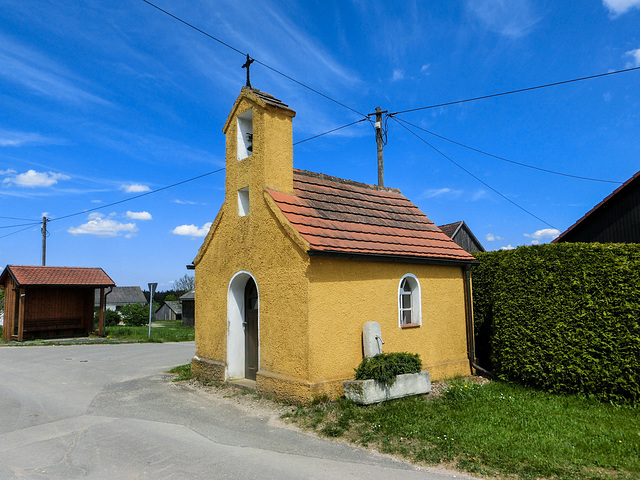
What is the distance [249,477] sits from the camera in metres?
5.11

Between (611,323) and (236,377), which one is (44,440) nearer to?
(236,377)

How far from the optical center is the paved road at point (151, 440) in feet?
17.4

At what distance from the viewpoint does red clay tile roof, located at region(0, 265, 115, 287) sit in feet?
70.8

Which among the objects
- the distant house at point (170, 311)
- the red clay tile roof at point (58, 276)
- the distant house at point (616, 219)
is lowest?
the distant house at point (170, 311)

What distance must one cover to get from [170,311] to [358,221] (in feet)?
170

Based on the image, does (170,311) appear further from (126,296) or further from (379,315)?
(379,315)

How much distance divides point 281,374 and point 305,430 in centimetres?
176

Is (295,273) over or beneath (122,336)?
over

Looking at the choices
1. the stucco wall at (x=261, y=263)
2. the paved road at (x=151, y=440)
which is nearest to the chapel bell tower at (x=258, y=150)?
the stucco wall at (x=261, y=263)

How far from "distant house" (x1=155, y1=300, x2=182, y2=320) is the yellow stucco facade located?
4461 centimetres

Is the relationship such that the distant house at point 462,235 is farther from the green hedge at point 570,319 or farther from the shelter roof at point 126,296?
the shelter roof at point 126,296

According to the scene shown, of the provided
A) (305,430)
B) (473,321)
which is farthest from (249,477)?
(473,321)

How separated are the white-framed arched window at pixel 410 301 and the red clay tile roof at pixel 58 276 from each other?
18.9 meters

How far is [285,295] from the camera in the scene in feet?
28.2
